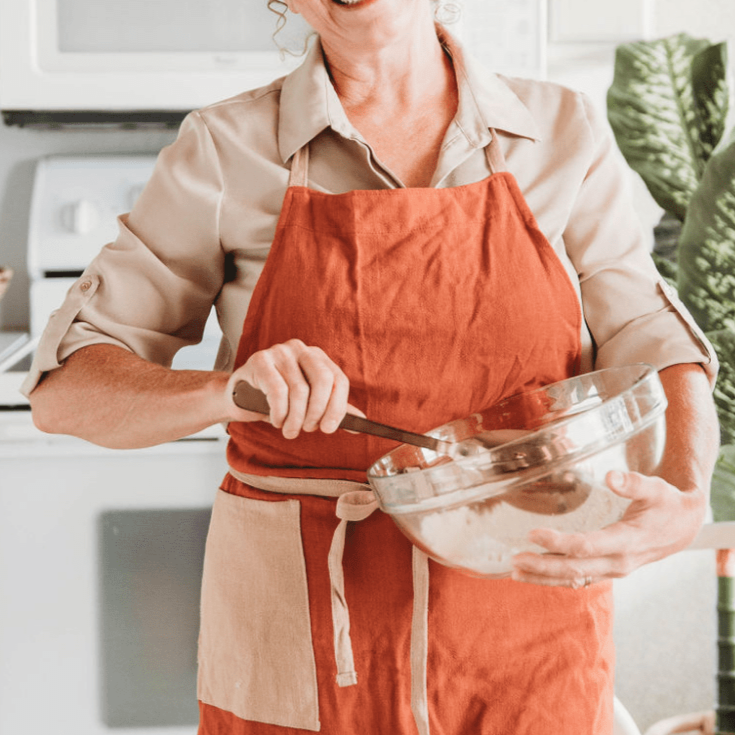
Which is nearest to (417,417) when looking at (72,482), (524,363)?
(524,363)

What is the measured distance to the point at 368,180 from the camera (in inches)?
34.2

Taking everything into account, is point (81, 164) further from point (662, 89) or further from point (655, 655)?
point (655, 655)

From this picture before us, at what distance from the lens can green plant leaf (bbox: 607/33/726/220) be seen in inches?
64.7

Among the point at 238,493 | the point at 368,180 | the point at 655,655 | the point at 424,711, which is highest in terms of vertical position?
the point at 368,180

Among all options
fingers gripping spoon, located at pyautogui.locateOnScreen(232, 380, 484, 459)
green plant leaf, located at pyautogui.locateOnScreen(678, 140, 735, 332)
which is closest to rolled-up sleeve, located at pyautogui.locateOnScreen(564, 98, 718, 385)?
fingers gripping spoon, located at pyautogui.locateOnScreen(232, 380, 484, 459)

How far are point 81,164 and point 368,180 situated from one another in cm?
106

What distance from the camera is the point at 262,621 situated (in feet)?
2.77

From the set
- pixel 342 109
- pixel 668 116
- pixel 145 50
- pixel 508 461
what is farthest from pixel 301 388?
pixel 668 116

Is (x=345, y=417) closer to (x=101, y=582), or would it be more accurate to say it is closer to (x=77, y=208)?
(x=101, y=582)

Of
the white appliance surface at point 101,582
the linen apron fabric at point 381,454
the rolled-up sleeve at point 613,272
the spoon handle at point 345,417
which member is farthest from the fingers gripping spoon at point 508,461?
the white appliance surface at point 101,582

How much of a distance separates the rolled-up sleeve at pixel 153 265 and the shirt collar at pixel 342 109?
0.09 meters

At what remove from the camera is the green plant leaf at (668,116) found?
164cm

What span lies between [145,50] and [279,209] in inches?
34.1

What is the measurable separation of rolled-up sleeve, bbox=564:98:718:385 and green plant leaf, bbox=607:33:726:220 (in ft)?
2.71
